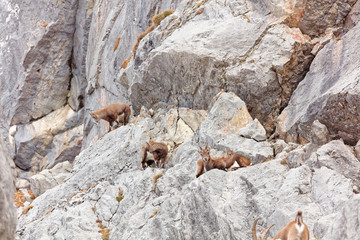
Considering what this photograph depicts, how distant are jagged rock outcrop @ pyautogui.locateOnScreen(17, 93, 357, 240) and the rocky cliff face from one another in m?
0.05

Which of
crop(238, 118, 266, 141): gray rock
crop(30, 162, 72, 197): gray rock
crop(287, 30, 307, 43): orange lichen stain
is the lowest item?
crop(30, 162, 72, 197): gray rock

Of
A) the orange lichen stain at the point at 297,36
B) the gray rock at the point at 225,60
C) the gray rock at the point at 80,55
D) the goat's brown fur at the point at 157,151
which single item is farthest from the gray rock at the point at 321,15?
the gray rock at the point at 80,55

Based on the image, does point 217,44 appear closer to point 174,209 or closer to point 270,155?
point 270,155

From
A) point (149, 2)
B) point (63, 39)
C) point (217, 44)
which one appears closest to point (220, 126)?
point (217, 44)

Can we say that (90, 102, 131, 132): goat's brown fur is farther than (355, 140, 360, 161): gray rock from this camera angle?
Yes

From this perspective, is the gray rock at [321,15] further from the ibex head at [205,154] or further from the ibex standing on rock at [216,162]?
the ibex head at [205,154]

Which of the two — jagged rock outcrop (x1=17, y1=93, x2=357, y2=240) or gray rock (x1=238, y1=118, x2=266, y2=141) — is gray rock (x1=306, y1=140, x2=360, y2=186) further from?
gray rock (x1=238, y1=118, x2=266, y2=141)

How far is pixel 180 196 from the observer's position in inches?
628

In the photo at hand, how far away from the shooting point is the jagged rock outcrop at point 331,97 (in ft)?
48.4

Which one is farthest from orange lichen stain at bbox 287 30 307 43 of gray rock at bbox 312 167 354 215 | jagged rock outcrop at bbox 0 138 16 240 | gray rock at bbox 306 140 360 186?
jagged rock outcrop at bbox 0 138 16 240

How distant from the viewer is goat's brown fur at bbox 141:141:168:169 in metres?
20.7

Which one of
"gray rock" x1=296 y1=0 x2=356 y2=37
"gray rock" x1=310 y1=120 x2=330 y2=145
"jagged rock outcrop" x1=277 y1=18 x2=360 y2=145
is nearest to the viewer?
"jagged rock outcrop" x1=277 y1=18 x2=360 y2=145

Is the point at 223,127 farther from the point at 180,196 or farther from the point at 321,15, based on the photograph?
the point at 321,15

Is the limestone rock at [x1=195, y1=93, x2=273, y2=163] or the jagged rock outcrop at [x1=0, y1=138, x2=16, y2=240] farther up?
the jagged rock outcrop at [x1=0, y1=138, x2=16, y2=240]
